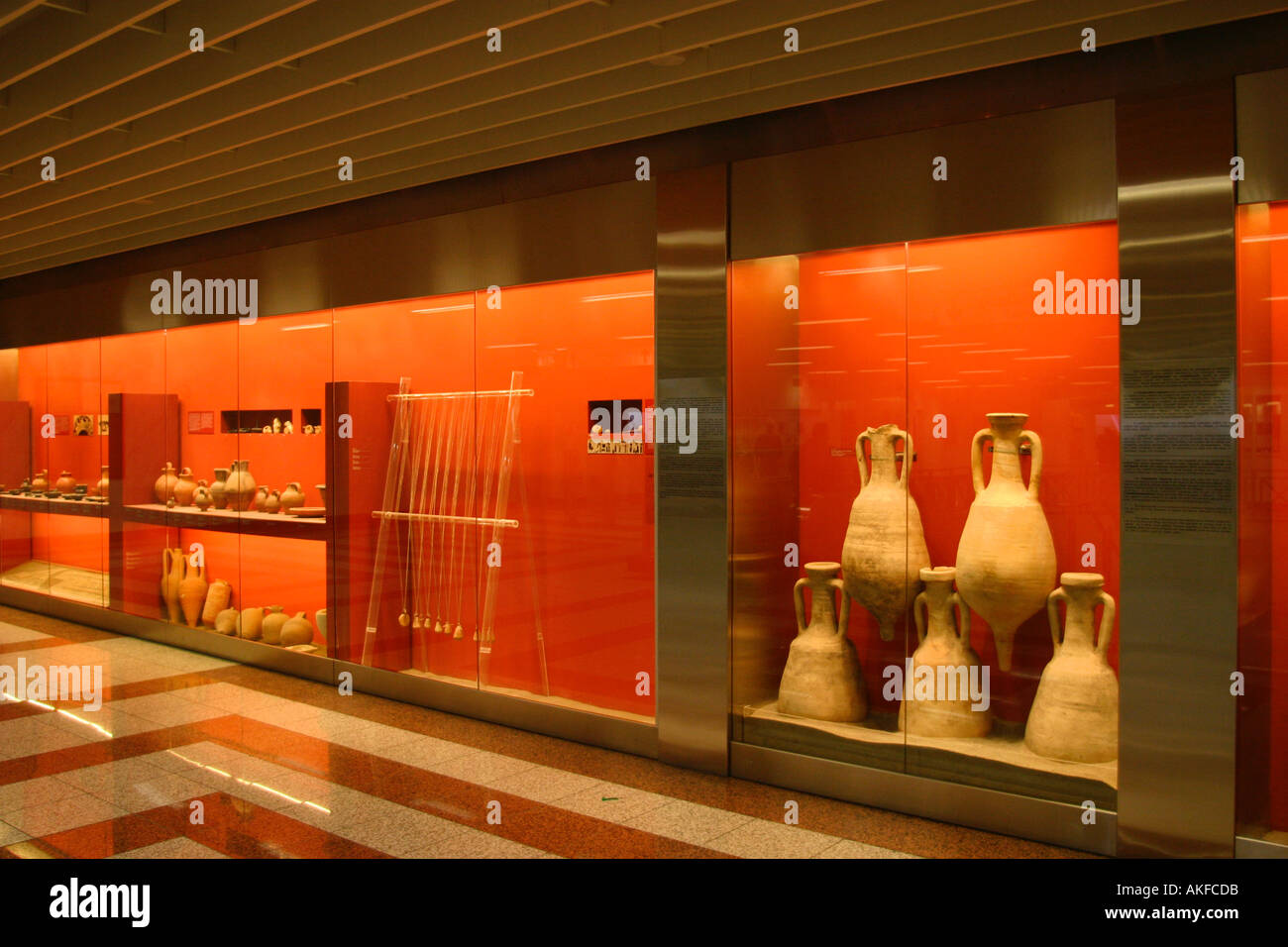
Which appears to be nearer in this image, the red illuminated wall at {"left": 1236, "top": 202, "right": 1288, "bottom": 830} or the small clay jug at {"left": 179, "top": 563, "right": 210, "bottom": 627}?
the red illuminated wall at {"left": 1236, "top": 202, "right": 1288, "bottom": 830}

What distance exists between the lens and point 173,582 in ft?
24.8

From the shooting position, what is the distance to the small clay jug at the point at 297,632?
6.63m

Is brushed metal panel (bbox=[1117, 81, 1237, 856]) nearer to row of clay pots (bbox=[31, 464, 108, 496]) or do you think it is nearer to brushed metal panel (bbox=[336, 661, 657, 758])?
brushed metal panel (bbox=[336, 661, 657, 758])

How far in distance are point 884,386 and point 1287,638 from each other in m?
1.72

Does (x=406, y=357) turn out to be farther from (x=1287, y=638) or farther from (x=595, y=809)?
(x=1287, y=638)

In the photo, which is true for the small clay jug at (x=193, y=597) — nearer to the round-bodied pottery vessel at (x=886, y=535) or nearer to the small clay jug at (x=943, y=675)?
the round-bodied pottery vessel at (x=886, y=535)

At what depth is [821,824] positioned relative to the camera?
3.94 m

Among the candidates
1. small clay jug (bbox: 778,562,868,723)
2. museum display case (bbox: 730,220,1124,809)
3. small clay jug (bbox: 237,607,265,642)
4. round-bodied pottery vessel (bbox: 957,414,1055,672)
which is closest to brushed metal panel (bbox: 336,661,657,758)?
museum display case (bbox: 730,220,1124,809)

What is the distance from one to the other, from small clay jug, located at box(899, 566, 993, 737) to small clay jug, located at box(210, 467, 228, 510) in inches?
196

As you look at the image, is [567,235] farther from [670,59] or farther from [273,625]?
[273,625]

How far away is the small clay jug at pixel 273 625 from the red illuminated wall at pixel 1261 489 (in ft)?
18.1

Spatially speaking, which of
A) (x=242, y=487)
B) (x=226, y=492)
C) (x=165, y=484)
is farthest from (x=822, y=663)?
(x=165, y=484)

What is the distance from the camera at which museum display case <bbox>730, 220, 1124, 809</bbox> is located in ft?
12.6
